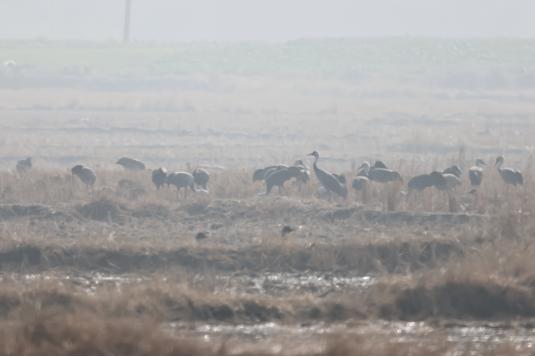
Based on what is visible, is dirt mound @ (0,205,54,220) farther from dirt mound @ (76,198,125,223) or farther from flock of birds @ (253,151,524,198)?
flock of birds @ (253,151,524,198)

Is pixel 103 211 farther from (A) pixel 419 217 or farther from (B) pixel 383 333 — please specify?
(B) pixel 383 333

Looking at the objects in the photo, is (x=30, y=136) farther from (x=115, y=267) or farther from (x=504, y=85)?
(x=504, y=85)

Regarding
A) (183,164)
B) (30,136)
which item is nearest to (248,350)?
(183,164)

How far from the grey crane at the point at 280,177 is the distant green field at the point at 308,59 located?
146ft

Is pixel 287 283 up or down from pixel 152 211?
down

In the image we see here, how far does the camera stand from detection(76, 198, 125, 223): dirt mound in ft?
66.8

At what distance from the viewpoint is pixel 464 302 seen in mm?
14711

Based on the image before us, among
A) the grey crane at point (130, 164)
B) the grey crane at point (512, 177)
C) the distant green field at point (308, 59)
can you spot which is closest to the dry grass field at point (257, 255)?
the grey crane at point (512, 177)

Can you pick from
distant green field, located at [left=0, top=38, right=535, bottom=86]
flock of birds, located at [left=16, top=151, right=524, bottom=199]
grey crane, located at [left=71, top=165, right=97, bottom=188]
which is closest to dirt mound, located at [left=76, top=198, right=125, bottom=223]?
flock of birds, located at [left=16, top=151, right=524, bottom=199]

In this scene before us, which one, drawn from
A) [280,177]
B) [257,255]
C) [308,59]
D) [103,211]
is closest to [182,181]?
[280,177]

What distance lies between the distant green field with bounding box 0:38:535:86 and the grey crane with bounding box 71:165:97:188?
149 ft

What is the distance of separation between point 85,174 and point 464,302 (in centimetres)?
1001

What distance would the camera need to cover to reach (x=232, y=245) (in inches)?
693

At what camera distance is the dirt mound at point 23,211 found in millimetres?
20253
